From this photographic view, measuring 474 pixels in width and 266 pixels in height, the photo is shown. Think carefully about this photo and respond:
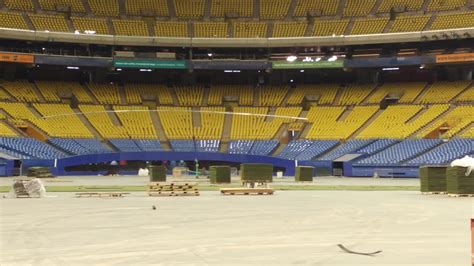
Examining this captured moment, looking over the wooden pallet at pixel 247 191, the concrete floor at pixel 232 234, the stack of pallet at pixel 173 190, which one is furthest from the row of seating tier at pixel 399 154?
the concrete floor at pixel 232 234

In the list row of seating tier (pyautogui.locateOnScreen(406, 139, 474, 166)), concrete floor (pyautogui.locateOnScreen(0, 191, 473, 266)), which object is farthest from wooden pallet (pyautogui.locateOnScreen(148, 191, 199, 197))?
row of seating tier (pyautogui.locateOnScreen(406, 139, 474, 166))

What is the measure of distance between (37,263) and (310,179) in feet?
112

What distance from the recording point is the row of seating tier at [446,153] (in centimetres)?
4605

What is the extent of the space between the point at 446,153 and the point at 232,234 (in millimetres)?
40346

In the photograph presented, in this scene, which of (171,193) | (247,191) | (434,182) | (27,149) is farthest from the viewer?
(27,149)

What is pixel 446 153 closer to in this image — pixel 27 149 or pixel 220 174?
pixel 220 174

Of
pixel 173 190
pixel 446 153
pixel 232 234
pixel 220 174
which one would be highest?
pixel 446 153

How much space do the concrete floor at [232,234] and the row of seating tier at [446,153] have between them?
98.6ft

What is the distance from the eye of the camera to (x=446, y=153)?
47.0 meters

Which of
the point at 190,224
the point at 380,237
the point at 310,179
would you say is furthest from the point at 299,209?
the point at 310,179

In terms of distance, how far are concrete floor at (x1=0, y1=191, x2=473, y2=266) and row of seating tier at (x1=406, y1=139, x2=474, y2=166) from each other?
30.1 metres

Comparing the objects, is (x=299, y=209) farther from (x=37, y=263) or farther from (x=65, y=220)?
(x=37, y=263)

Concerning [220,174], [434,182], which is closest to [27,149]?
[220,174]

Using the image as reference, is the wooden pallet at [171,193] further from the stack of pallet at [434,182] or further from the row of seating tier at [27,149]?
the row of seating tier at [27,149]
